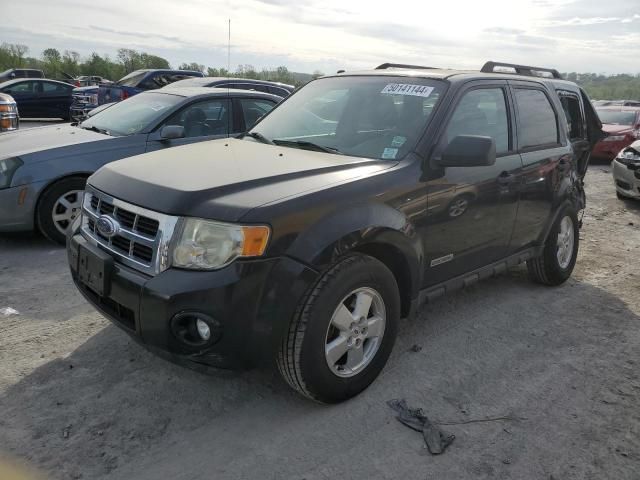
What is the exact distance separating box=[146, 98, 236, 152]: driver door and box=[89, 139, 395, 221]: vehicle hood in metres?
→ 2.55

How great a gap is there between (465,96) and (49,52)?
172ft

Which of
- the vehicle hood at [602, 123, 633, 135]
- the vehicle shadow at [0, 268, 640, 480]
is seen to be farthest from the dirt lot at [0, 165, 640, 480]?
the vehicle hood at [602, 123, 633, 135]

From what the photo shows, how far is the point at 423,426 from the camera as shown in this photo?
9.39 feet

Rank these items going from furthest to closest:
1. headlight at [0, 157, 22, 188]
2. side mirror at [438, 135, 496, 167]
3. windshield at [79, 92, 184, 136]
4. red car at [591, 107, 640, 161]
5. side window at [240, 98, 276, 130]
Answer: red car at [591, 107, 640, 161], side window at [240, 98, 276, 130], windshield at [79, 92, 184, 136], headlight at [0, 157, 22, 188], side mirror at [438, 135, 496, 167]

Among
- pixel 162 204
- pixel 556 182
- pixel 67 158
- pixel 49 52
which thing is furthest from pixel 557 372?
pixel 49 52

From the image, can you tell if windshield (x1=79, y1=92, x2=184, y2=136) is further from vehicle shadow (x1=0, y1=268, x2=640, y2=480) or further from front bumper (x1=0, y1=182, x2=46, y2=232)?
vehicle shadow (x1=0, y1=268, x2=640, y2=480)

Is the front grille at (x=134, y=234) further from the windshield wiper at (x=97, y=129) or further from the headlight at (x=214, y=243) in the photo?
the windshield wiper at (x=97, y=129)

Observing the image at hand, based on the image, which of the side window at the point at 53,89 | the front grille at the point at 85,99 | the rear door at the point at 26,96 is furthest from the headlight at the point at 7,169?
the side window at the point at 53,89

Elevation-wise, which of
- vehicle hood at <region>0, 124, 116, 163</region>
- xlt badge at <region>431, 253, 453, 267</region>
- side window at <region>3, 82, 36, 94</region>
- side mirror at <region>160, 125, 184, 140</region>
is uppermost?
side window at <region>3, 82, 36, 94</region>

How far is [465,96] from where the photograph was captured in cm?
374

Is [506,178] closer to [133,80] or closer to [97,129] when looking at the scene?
[97,129]

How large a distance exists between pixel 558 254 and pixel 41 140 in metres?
5.23

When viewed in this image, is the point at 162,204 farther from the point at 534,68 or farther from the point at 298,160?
the point at 534,68

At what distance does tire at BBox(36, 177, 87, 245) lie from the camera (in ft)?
17.5
